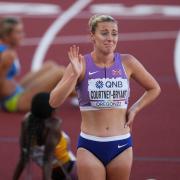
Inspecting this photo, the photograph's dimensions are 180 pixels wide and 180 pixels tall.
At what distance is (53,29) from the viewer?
14719mm

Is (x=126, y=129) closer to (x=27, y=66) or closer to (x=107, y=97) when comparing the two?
(x=107, y=97)

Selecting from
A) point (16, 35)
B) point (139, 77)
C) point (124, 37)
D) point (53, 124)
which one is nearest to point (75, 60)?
point (139, 77)

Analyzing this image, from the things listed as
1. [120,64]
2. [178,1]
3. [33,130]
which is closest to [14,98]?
[33,130]

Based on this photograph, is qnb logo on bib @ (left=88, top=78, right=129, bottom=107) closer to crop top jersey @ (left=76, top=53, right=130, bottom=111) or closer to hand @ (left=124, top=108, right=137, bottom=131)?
crop top jersey @ (left=76, top=53, right=130, bottom=111)

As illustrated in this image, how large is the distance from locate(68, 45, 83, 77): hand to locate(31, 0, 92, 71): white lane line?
6.96 m

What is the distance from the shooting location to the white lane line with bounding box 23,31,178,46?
14.0 metres

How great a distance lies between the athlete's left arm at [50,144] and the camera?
22.9ft

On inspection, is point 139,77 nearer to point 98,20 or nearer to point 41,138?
point 98,20

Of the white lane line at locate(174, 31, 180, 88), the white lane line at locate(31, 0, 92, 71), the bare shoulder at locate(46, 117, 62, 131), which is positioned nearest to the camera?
the bare shoulder at locate(46, 117, 62, 131)

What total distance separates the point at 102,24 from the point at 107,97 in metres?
0.57

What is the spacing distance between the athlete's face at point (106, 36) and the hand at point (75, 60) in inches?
7.8

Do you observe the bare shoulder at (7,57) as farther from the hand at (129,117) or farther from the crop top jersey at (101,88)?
the hand at (129,117)

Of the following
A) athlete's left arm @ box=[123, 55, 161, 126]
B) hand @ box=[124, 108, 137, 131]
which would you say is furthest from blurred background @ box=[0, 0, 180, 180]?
hand @ box=[124, 108, 137, 131]

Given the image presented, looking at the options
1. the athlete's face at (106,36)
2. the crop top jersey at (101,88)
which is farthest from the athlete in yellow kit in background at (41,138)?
the athlete's face at (106,36)
